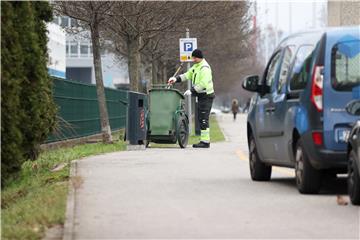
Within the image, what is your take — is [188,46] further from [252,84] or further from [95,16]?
[252,84]

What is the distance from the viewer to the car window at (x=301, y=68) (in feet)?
34.7

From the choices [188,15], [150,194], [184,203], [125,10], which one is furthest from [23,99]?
[188,15]

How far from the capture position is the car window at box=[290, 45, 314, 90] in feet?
34.7

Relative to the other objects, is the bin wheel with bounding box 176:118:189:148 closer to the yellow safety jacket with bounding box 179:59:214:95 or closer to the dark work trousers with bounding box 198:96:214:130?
the dark work trousers with bounding box 198:96:214:130

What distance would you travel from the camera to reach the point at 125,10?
2534 cm

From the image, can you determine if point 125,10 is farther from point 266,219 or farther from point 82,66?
point 82,66

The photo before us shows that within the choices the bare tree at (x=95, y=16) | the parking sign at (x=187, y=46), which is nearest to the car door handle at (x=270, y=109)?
the bare tree at (x=95, y=16)

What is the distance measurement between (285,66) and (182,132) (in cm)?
906

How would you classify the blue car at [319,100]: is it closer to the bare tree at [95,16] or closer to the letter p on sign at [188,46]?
the bare tree at [95,16]

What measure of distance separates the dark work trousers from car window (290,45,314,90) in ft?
29.5

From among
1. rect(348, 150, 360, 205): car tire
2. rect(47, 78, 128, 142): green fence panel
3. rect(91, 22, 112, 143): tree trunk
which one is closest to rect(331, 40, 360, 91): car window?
rect(348, 150, 360, 205): car tire

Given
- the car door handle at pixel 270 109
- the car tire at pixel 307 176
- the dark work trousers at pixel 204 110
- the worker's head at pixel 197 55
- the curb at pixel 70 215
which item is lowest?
the curb at pixel 70 215

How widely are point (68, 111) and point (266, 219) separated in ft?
51.5

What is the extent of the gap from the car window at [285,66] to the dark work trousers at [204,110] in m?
8.43
